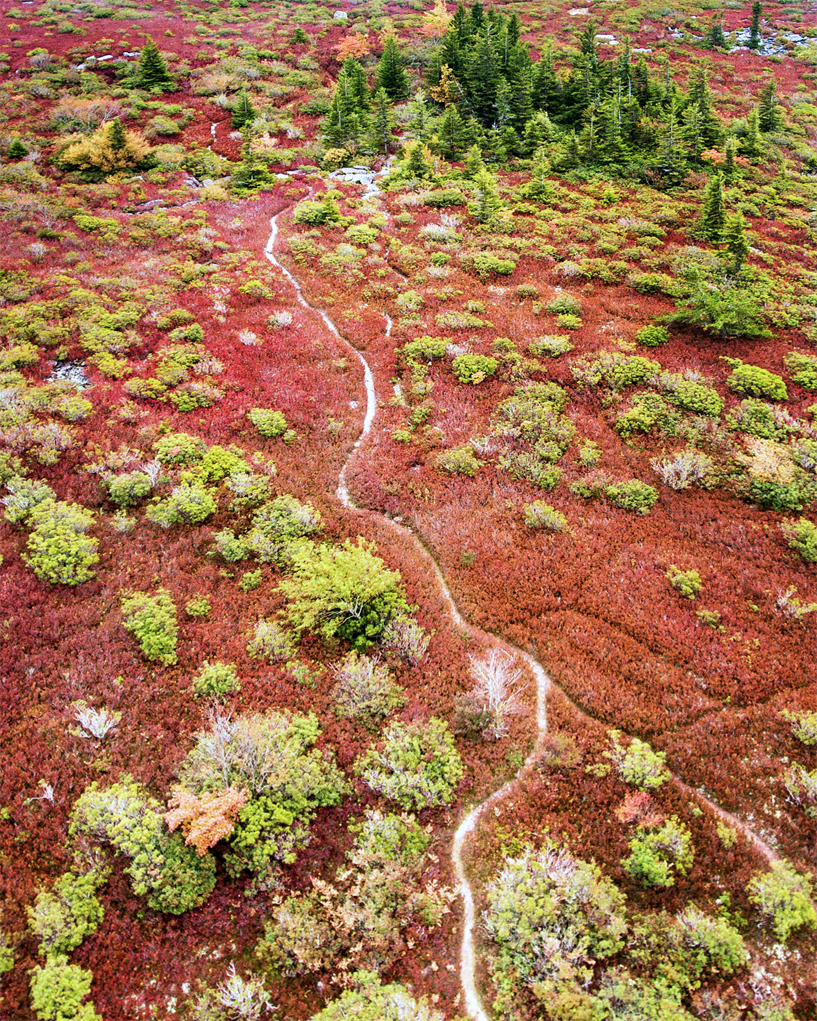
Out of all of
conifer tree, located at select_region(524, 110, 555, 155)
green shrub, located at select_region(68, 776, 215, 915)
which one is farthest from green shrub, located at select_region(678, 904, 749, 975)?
conifer tree, located at select_region(524, 110, 555, 155)

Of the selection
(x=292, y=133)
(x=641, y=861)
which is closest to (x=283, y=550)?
(x=641, y=861)

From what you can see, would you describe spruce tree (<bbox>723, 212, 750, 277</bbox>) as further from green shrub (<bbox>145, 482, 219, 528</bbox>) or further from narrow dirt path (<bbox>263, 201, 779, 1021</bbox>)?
green shrub (<bbox>145, 482, 219, 528</bbox>)

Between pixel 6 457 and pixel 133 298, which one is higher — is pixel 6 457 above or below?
below

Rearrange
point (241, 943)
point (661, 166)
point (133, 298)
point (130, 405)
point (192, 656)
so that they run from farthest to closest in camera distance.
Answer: point (661, 166)
point (133, 298)
point (130, 405)
point (192, 656)
point (241, 943)

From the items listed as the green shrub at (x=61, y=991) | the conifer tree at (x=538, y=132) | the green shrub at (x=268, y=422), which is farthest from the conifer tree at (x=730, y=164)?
the green shrub at (x=61, y=991)

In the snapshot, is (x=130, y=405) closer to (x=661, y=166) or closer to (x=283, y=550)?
(x=283, y=550)

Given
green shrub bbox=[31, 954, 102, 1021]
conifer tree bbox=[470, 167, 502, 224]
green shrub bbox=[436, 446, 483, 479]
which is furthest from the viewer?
conifer tree bbox=[470, 167, 502, 224]
